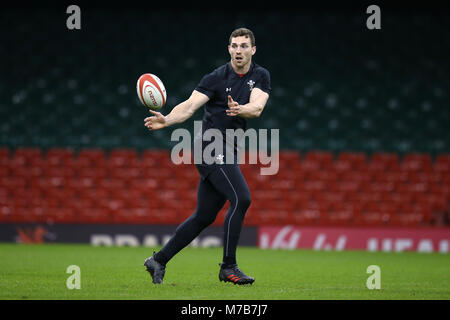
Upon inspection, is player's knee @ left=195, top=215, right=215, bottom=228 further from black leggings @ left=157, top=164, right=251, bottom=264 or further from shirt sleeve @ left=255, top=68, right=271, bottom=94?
shirt sleeve @ left=255, top=68, right=271, bottom=94

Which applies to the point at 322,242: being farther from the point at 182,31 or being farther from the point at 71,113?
the point at 182,31

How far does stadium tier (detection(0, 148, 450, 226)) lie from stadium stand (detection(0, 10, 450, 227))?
0.08 feet

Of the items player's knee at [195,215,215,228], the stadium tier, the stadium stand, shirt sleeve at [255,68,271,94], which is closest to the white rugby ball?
shirt sleeve at [255,68,271,94]

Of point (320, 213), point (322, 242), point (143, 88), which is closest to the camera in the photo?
point (143, 88)

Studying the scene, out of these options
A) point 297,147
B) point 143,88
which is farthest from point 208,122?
point 297,147

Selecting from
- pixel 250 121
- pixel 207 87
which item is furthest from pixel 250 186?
pixel 207 87

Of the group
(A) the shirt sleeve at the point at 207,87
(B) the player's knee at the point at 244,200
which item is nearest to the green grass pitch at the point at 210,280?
(B) the player's knee at the point at 244,200

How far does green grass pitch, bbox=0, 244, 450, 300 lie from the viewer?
509cm

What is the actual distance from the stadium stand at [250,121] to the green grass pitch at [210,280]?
5261mm

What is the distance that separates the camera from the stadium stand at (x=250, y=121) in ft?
48.5

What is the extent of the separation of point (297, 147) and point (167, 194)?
136 inches

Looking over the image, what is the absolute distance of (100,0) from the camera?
1886cm

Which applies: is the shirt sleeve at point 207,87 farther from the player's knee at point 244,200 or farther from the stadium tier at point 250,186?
the stadium tier at point 250,186

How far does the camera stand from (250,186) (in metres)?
15.0
